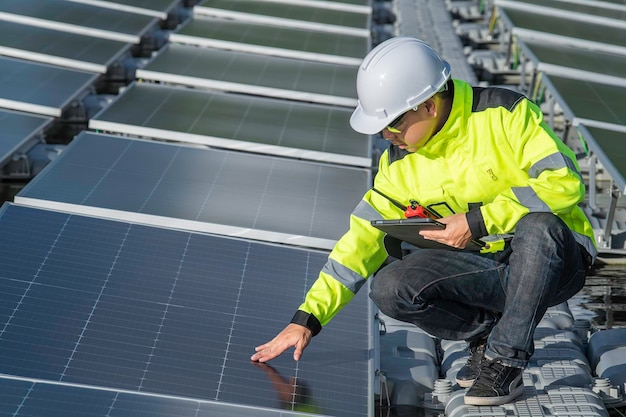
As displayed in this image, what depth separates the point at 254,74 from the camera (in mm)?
11508

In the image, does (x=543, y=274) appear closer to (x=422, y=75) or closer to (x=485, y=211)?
(x=485, y=211)

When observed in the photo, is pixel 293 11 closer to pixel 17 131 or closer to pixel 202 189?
pixel 17 131

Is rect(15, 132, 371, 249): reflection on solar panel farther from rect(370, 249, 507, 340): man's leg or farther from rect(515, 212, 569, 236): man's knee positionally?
rect(515, 212, 569, 236): man's knee

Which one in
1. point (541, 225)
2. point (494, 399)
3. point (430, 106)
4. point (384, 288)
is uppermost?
point (430, 106)

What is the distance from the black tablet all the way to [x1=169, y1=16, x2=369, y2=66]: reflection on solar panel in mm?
7447

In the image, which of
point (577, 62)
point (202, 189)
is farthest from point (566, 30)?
point (202, 189)

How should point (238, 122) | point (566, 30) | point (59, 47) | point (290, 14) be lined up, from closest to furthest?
point (238, 122)
point (59, 47)
point (566, 30)
point (290, 14)

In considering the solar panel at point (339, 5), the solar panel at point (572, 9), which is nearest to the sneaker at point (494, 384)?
the solar panel at point (572, 9)

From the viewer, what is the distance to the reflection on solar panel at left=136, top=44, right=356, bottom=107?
10.9m

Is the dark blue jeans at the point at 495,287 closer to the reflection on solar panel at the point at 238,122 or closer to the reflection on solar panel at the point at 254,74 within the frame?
the reflection on solar panel at the point at 238,122

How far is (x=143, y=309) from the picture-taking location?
18.7 feet

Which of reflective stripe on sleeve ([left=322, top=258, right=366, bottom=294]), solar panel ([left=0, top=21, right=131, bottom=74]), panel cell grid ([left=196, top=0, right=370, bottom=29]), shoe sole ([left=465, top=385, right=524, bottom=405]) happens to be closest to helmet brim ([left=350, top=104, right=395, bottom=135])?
reflective stripe on sleeve ([left=322, top=258, right=366, bottom=294])

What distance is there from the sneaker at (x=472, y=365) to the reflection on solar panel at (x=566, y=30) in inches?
335

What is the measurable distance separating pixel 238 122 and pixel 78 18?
519 cm
